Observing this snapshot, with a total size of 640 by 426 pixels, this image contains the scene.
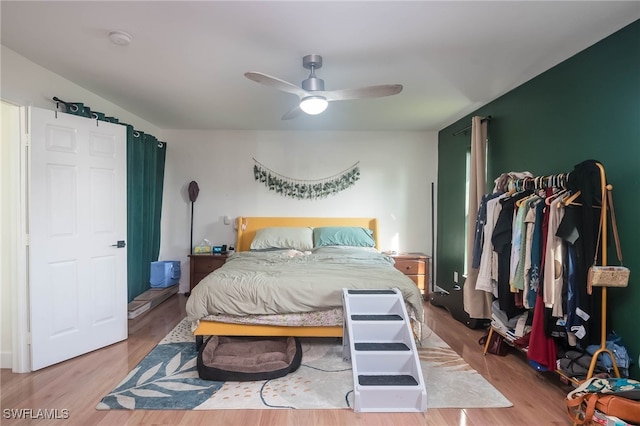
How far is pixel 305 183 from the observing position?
4.91 meters

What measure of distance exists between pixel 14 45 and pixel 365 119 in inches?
133

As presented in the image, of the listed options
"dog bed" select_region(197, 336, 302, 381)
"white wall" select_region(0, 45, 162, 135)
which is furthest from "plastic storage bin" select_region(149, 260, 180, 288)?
"white wall" select_region(0, 45, 162, 135)

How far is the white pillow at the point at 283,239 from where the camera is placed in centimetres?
437

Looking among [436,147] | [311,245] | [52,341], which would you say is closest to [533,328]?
[311,245]

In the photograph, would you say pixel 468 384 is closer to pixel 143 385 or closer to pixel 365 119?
pixel 143 385

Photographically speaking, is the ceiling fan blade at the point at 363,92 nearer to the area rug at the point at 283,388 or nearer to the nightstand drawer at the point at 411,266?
the area rug at the point at 283,388

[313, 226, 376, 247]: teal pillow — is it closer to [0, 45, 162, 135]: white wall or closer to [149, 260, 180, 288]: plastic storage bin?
[149, 260, 180, 288]: plastic storage bin

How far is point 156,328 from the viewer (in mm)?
3502

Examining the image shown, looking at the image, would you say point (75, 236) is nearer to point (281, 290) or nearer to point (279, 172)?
point (281, 290)

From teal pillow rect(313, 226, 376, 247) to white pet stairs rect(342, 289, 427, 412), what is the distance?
1.63 m

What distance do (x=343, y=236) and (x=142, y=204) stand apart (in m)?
2.62

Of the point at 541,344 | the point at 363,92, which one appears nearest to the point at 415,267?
the point at 541,344

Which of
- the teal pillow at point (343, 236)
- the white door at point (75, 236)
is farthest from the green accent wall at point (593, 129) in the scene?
the white door at point (75, 236)

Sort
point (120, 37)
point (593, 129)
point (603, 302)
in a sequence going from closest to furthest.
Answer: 1. point (603, 302)
2. point (120, 37)
3. point (593, 129)
